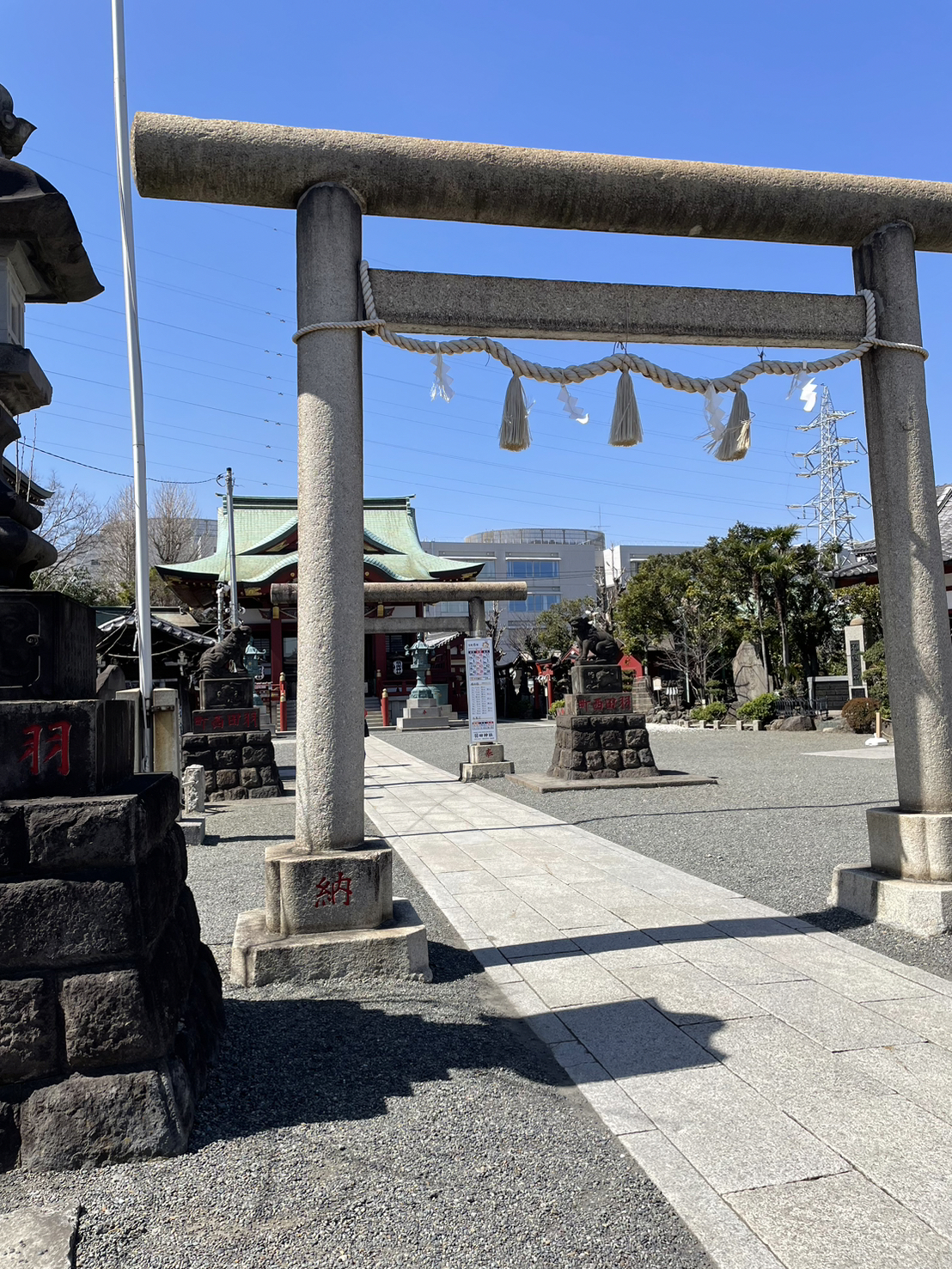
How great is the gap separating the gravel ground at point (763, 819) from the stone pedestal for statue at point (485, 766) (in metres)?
0.47

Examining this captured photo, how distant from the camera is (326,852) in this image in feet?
14.0

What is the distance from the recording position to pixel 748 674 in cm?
2748

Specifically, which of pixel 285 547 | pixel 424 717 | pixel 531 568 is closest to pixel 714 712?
pixel 424 717

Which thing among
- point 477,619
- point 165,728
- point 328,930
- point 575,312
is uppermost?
point 575,312

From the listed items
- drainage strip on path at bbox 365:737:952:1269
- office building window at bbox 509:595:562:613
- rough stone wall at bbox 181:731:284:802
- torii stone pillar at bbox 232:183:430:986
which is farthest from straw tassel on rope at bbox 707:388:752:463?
office building window at bbox 509:595:562:613

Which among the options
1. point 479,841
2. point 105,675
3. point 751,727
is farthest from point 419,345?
point 751,727

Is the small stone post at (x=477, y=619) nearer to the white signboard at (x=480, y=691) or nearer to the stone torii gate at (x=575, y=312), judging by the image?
the white signboard at (x=480, y=691)

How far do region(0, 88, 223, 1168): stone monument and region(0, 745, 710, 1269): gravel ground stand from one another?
146 mm

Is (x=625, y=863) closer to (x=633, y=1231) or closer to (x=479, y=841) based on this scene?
(x=479, y=841)

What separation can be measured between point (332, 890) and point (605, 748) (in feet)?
30.5

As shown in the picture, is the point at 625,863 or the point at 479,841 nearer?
the point at 625,863

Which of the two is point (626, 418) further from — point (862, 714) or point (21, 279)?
point (862, 714)

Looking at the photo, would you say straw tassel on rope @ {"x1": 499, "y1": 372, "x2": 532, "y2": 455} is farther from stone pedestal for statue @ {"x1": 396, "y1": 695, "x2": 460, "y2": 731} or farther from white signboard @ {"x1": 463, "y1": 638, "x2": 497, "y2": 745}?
stone pedestal for statue @ {"x1": 396, "y1": 695, "x2": 460, "y2": 731}

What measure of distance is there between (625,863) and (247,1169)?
5053 mm
